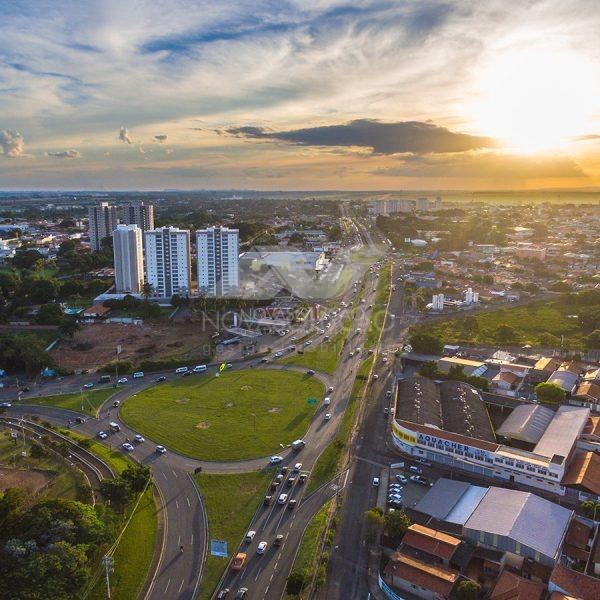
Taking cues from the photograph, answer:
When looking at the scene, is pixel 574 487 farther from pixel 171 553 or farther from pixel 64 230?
pixel 64 230

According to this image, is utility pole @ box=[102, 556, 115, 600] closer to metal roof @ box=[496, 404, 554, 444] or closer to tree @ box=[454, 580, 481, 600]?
tree @ box=[454, 580, 481, 600]

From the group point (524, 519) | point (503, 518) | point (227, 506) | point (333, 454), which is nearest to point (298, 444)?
point (333, 454)

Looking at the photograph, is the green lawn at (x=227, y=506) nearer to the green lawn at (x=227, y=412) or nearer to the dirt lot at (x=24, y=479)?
the green lawn at (x=227, y=412)

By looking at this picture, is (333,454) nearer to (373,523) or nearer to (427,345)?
(373,523)

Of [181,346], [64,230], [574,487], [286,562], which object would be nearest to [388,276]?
[181,346]

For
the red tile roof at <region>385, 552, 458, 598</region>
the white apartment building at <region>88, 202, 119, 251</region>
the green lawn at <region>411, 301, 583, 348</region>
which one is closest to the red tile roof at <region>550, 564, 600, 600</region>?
the red tile roof at <region>385, 552, 458, 598</region>
